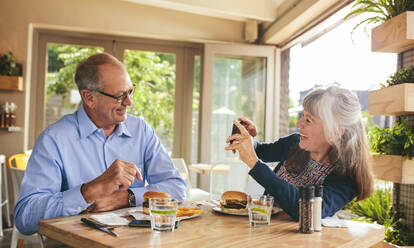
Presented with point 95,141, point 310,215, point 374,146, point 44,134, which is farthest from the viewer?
point 374,146

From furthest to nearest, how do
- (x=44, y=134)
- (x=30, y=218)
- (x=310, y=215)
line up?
(x=44, y=134), (x=30, y=218), (x=310, y=215)

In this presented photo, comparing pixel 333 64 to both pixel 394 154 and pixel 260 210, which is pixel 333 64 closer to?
pixel 394 154

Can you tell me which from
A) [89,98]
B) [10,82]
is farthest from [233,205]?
[10,82]

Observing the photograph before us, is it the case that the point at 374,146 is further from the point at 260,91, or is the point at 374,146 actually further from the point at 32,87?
the point at 32,87

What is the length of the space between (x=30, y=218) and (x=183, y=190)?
2.29 feet

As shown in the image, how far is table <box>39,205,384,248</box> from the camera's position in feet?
3.56

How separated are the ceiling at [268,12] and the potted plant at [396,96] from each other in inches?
62.0

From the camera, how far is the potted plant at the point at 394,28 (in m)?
2.36

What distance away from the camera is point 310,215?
4.16 feet

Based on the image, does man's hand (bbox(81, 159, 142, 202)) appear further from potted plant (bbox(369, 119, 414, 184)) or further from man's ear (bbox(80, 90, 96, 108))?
potted plant (bbox(369, 119, 414, 184))

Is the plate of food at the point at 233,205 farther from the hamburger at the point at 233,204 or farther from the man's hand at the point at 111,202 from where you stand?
the man's hand at the point at 111,202

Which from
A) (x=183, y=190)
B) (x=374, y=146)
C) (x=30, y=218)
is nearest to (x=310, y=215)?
(x=183, y=190)

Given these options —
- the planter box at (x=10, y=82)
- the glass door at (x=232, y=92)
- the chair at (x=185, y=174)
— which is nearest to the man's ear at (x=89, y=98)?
the chair at (x=185, y=174)

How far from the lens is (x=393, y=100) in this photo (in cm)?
248
